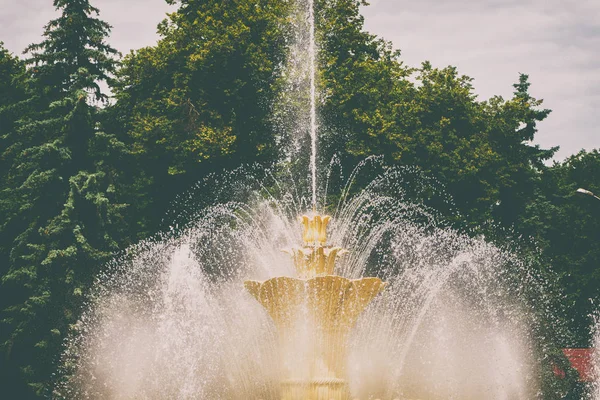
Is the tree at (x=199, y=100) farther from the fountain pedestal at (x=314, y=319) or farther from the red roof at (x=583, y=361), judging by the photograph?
the red roof at (x=583, y=361)

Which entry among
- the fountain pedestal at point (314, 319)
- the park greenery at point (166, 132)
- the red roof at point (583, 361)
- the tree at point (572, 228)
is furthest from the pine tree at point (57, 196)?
the red roof at point (583, 361)

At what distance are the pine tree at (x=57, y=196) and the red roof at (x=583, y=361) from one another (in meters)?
22.1

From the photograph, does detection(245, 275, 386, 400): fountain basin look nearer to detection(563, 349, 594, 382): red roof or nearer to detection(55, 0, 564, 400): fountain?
detection(55, 0, 564, 400): fountain

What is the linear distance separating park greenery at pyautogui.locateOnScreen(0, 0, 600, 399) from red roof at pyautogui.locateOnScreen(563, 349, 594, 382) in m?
1.95

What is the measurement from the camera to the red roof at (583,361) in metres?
37.5

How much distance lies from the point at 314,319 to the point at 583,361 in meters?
28.7

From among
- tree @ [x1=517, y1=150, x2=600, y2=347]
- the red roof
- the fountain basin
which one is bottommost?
the red roof

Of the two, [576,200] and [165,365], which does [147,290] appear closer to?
[165,365]

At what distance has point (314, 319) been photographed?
14.2 m

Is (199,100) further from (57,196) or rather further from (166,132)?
(57,196)

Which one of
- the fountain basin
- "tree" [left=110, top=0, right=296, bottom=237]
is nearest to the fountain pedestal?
the fountain basin

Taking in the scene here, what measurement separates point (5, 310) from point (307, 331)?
55.9 ft

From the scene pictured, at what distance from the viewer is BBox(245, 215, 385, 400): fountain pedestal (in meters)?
14.0

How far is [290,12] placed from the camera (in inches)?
1352
